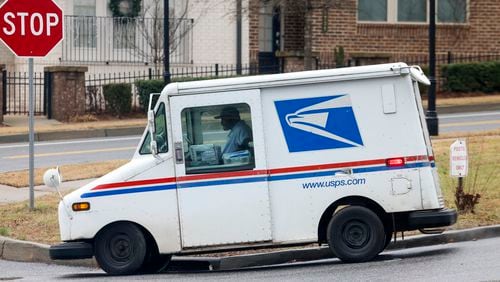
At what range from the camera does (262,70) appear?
31.6 m

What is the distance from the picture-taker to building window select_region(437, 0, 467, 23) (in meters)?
33.6

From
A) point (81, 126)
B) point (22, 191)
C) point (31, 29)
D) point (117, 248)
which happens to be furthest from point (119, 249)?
point (81, 126)

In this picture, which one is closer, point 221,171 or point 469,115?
point 221,171

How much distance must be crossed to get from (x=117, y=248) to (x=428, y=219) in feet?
10.6

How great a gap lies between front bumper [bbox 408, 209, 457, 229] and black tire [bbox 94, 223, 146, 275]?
2.78 meters

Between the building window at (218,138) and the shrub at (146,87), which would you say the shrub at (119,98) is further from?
the building window at (218,138)

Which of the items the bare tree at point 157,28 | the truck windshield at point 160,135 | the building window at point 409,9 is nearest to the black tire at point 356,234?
the truck windshield at point 160,135

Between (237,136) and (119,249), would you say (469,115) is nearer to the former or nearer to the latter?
(237,136)

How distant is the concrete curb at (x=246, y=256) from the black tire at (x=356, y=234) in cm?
85

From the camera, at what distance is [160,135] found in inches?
452

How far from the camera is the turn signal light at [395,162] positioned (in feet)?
36.5

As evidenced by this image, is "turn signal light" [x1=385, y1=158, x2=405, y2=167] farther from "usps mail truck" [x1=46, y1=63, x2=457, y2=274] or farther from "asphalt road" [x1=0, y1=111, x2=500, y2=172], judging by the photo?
"asphalt road" [x1=0, y1=111, x2=500, y2=172]

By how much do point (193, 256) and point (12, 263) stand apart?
215cm

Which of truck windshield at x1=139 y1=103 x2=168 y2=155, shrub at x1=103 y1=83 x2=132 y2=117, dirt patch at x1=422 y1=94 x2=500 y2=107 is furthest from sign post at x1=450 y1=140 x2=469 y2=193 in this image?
shrub at x1=103 y1=83 x2=132 y2=117
